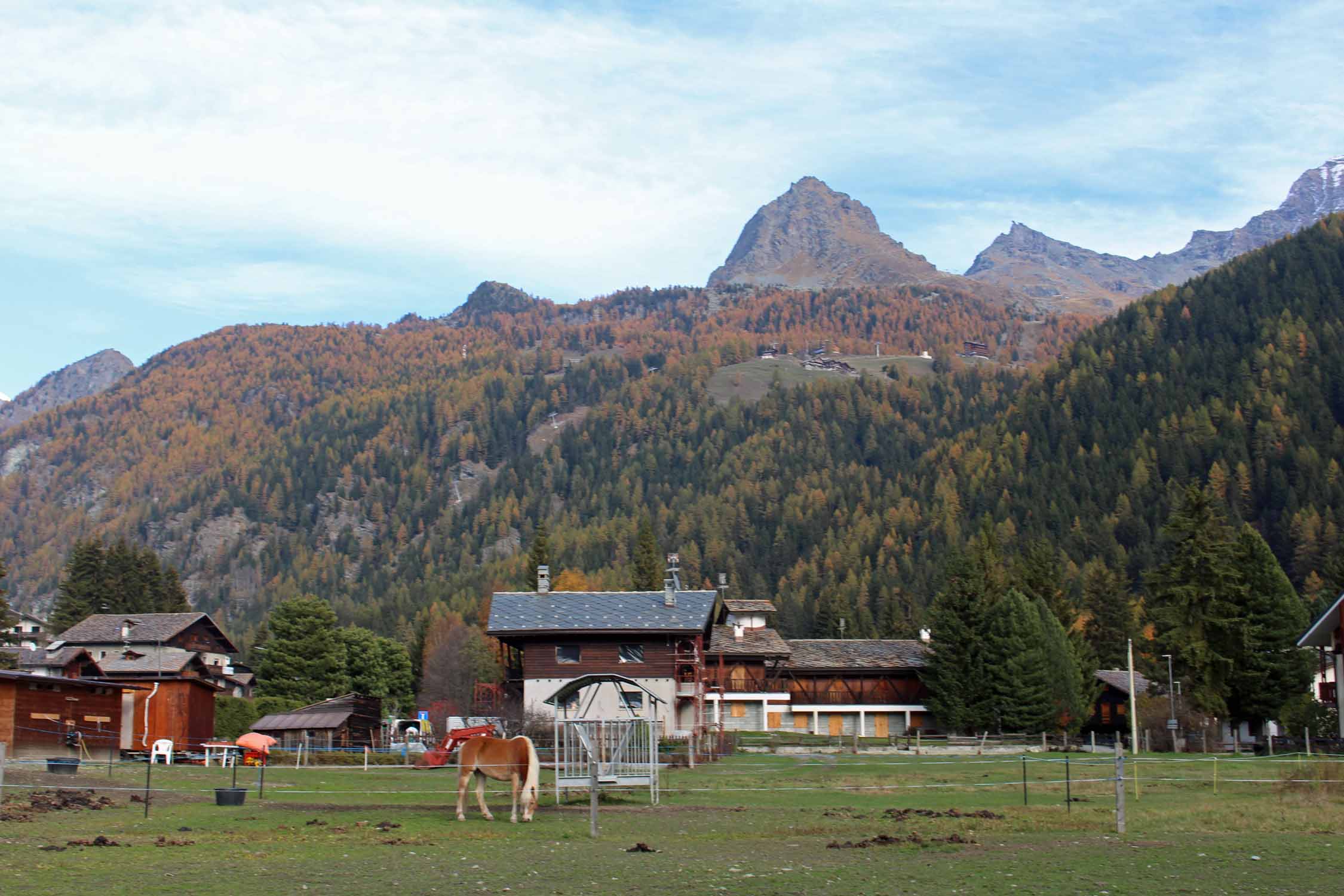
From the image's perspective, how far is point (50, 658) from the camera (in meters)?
82.7

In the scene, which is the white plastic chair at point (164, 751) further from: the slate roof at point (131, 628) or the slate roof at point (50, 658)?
the slate roof at point (131, 628)

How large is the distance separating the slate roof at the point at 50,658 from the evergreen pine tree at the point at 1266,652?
202ft

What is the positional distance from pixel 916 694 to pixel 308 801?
70961 mm

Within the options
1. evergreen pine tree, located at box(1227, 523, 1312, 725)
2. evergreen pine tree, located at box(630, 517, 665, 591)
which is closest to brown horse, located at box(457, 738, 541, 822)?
evergreen pine tree, located at box(1227, 523, 1312, 725)

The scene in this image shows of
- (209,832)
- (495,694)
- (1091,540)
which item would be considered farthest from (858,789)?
(1091,540)

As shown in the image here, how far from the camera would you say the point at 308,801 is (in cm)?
2964

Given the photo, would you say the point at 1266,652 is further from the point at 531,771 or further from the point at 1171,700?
the point at 531,771

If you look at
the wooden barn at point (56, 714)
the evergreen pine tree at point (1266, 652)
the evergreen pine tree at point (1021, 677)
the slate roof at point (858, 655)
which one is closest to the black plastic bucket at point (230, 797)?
the wooden barn at point (56, 714)

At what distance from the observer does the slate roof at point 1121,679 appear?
4045 inches

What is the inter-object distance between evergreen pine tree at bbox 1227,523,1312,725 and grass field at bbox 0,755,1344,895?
97.9ft

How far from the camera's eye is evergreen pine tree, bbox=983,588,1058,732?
74625mm

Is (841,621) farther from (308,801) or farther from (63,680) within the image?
(308,801)

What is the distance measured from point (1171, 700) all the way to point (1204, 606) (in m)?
13.3

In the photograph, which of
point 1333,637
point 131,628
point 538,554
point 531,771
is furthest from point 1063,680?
point 131,628
